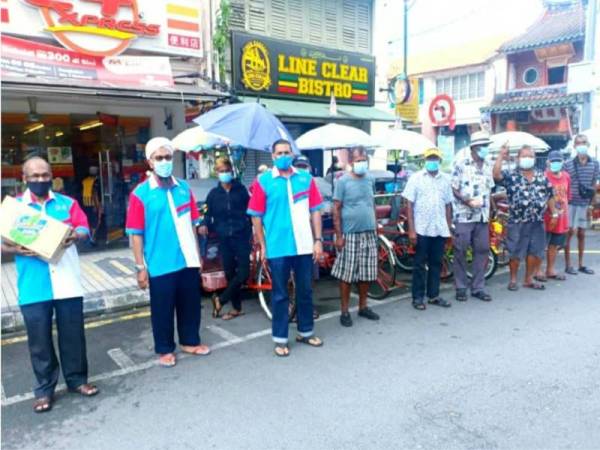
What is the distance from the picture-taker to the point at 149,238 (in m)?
4.02

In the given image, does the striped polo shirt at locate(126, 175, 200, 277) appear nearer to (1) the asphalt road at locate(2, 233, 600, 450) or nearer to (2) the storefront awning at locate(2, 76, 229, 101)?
(1) the asphalt road at locate(2, 233, 600, 450)

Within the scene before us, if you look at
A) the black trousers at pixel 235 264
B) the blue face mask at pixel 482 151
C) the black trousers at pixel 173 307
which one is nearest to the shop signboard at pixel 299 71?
the black trousers at pixel 235 264

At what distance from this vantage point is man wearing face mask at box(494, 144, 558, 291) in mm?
6250

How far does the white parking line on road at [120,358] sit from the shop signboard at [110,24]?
5.33 meters

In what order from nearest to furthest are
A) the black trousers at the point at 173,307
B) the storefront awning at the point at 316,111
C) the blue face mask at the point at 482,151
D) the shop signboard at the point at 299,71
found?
1. the black trousers at the point at 173,307
2. the blue face mask at the point at 482,151
3. the shop signboard at the point at 299,71
4. the storefront awning at the point at 316,111

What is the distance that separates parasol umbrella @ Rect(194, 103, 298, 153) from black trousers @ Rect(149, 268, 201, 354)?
172 centimetres

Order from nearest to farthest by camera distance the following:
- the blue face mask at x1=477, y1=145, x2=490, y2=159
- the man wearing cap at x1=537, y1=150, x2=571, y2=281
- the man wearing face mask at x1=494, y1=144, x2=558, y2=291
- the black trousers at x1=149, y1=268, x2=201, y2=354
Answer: the black trousers at x1=149, y1=268, x2=201, y2=354 < the blue face mask at x1=477, y1=145, x2=490, y2=159 < the man wearing face mask at x1=494, y1=144, x2=558, y2=291 < the man wearing cap at x1=537, y1=150, x2=571, y2=281

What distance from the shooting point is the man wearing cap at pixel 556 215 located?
6686mm

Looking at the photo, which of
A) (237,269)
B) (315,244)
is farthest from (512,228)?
(237,269)

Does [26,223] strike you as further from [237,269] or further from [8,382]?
[237,269]

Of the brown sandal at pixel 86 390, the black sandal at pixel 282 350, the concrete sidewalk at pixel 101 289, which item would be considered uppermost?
the concrete sidewalk at pixel 101 289

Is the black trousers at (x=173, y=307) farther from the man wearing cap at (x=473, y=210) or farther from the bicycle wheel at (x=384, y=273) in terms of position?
the man wearing cap at (x=473, y=210)

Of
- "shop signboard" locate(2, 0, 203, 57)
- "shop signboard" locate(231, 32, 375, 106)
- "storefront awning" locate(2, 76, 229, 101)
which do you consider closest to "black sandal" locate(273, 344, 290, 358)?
"storefront awning" locate(2, 76, 229, 101)

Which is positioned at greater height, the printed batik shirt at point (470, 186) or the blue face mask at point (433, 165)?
the blue face mask at point (433, 165)
